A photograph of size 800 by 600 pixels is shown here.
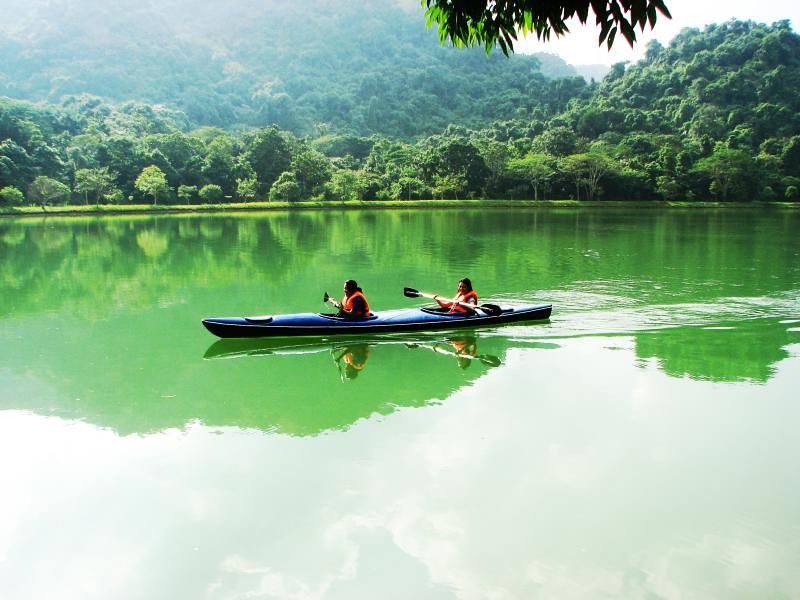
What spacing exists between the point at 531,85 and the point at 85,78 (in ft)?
240

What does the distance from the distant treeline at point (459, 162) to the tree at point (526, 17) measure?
1835 inches

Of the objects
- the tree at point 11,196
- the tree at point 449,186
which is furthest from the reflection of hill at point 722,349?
the tree at point 11,196

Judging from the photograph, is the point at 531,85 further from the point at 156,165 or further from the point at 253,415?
the point at 253,415

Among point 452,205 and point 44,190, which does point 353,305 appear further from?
point 44,190

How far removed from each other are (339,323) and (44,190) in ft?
139

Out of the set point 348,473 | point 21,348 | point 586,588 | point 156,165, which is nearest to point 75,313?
point 21,348

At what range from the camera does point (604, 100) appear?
7600cm

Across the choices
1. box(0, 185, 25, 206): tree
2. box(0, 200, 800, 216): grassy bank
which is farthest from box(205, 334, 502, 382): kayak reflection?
box(0, 185, 25, 206): tree

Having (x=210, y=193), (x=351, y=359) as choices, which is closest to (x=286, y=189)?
(x=210, y=193)

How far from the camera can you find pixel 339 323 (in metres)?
9.52

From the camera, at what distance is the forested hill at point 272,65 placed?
10269 cm

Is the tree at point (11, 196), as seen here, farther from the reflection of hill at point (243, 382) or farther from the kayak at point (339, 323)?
the kayak at point (339, 323)

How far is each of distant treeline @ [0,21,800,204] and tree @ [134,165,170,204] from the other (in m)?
0.10

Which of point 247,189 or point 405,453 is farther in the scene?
point 247,189
